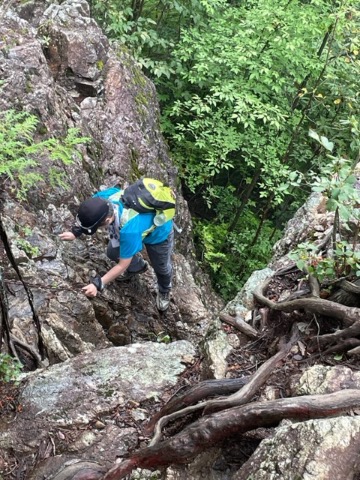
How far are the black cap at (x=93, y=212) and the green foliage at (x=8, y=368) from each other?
1.82m

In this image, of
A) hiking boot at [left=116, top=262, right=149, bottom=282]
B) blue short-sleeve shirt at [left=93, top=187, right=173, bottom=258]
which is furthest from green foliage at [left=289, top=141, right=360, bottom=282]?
hiking boot at [left=116, top=262, right=149, bottom=282]

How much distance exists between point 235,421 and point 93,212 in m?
3.10

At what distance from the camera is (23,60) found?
7.15 metres

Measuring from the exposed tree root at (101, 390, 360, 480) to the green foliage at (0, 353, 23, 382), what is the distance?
148 cm

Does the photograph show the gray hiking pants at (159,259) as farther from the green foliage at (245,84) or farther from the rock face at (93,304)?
the green foliage at (245,84)

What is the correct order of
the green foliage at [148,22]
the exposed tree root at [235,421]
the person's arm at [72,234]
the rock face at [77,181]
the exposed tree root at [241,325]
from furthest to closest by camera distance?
the green foliage at [148,22] < the person's arm at [72,234] < the rock face at [77,181] < the exposed tree root at [241,325] < the exposed tree root at [235,421]

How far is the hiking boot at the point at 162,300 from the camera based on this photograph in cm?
751

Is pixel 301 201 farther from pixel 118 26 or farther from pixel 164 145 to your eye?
pixel 118 26

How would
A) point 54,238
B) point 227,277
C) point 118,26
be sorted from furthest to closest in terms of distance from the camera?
point 227,277 → point 118,26 → point 54,238

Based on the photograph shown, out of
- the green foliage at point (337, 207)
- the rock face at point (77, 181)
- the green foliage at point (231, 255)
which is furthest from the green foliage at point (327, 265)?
the green foliage at point (231, 255)

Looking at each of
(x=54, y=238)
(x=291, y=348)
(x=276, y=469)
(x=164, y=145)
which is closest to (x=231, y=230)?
(x=164, y=145)

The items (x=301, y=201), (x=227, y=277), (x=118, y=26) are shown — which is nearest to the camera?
(x=118, y=26)

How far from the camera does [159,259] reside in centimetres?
683

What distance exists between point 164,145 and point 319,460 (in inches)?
358
